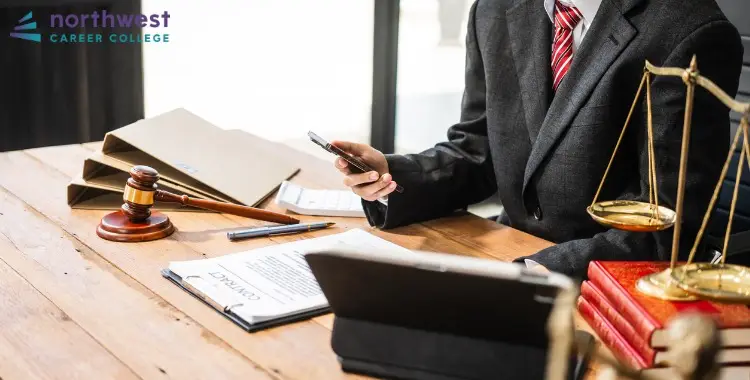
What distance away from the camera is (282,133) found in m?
4.51

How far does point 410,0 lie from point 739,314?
11.3ft

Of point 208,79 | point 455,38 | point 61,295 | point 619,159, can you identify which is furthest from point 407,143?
point 61,295

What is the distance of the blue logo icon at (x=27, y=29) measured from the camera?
10.6ft

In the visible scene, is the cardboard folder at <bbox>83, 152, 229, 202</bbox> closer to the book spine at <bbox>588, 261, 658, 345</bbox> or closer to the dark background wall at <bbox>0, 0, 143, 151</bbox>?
the book spine at <bbox>588, 261, 658, 345</bbox>

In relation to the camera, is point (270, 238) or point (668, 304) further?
point (270, 238)

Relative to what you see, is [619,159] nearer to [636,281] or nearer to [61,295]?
[636,281]

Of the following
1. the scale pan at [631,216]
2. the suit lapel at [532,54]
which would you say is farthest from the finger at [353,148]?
the scale pan at [631,216]

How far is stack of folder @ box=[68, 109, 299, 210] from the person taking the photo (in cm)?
191

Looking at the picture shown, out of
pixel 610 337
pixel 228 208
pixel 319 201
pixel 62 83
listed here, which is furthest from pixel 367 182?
pixel 62 83

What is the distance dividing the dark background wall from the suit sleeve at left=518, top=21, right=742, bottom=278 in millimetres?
2316

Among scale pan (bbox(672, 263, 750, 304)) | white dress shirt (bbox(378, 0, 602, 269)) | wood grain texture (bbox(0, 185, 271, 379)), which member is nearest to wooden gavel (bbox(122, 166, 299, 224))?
wood grain texture (bbox(0, 185, 271, 379))

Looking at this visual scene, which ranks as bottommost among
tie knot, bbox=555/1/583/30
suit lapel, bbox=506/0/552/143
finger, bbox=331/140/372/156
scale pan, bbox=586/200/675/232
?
finger, bbox=331/140/372/156

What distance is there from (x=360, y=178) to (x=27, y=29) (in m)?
1.92

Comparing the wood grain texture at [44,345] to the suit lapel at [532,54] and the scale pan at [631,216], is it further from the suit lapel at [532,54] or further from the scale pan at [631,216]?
the suit lapel at [532,54]
